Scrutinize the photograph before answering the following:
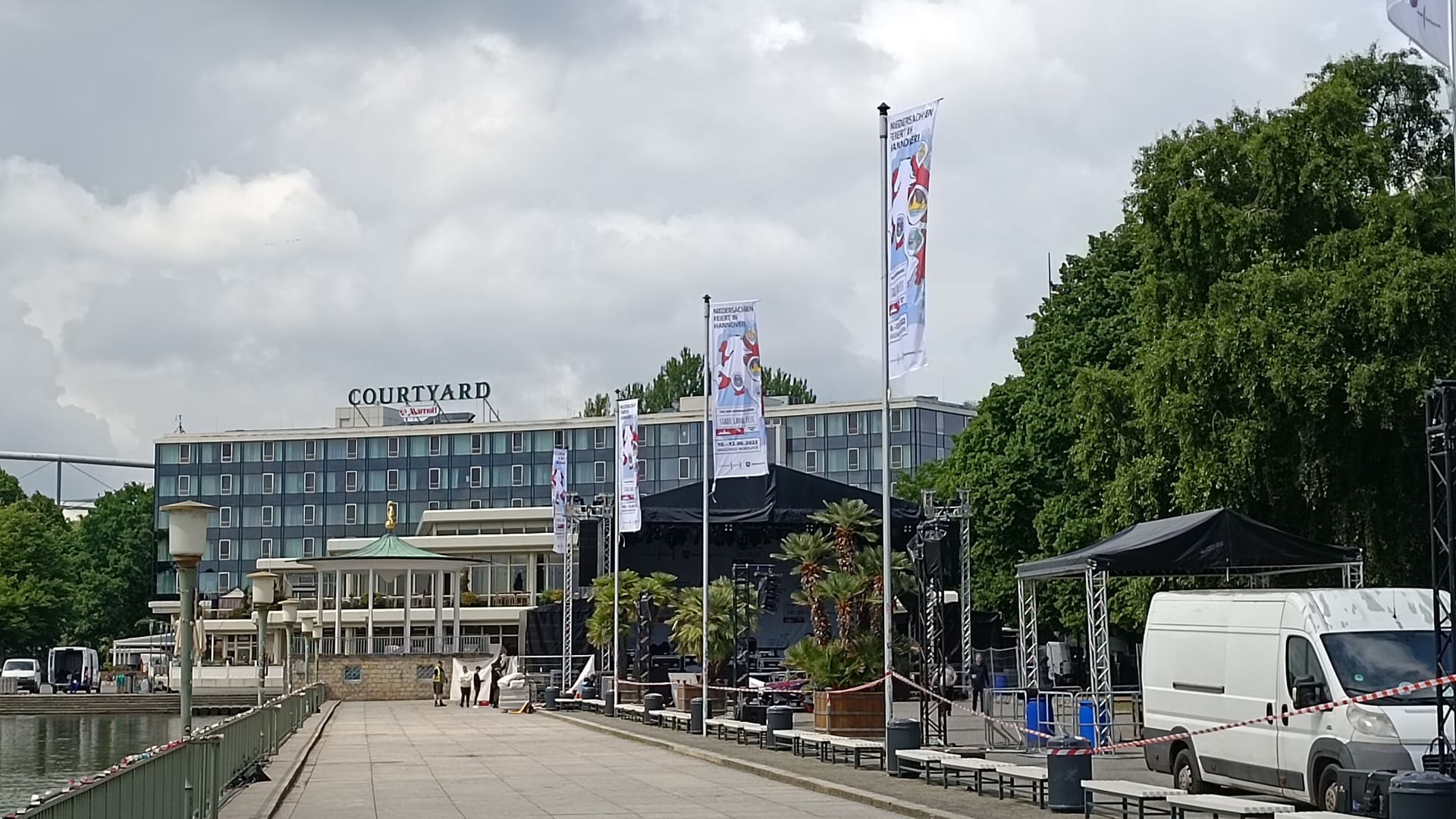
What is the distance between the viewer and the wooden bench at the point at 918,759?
21422 millimetres

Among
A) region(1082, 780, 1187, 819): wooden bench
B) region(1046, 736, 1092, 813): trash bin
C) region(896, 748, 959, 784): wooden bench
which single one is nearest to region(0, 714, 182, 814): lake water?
region(896, 748, 959, 784): wooden bench

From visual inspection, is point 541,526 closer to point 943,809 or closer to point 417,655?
point 417,655

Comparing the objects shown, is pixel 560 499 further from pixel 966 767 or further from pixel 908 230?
pixel 966 767

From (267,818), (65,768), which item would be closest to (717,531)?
(65,768)

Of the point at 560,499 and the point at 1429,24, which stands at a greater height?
the point at 1429,24

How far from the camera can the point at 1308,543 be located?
84.8 feet

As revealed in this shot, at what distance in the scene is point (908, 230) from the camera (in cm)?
2383

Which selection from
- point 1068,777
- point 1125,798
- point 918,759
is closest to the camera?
point 1125,798

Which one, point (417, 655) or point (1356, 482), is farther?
point (417, 655)

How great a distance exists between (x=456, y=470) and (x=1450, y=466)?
114 meters

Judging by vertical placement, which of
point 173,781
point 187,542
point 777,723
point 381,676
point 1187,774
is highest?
point 187,542

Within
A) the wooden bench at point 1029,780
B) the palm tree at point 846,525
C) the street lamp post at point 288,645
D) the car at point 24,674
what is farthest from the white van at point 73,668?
the wooden bench at point 1029,780

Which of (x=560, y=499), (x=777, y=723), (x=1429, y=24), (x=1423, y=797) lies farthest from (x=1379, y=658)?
(x=560, y=499)

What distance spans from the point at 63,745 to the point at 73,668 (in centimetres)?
4389
